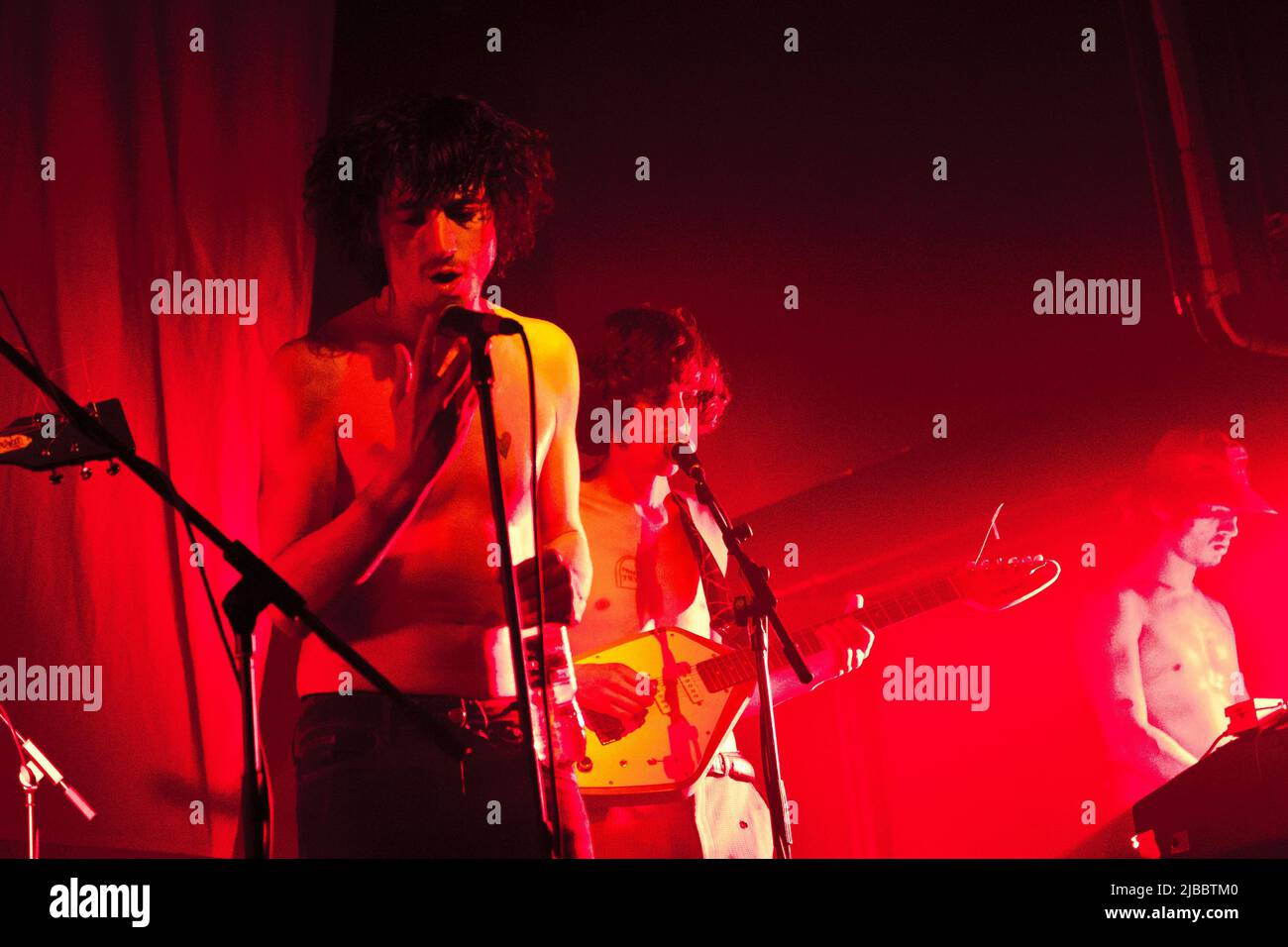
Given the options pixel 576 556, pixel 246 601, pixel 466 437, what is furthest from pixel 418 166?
pixel 246 601

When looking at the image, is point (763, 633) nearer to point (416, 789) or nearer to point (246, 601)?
point (416, 789)

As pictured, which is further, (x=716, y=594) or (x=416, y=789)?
(x=716, y=594)

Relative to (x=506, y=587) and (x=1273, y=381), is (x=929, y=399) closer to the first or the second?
(x=1273, y=381)

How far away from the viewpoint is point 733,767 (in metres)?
3.41

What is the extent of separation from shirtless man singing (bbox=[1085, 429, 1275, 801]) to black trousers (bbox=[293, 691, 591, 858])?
1.57 metres

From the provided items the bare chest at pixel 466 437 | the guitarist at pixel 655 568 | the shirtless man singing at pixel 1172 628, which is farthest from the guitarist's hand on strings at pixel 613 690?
the shirtless man singing at pixel 1172 628

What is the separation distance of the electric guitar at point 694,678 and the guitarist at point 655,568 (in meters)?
0.03

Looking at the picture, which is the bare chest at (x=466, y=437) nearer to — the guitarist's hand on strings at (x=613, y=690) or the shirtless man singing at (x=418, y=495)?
the shirtless man singing at (x=418, y=495)

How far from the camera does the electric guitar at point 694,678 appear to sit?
3.37 metres

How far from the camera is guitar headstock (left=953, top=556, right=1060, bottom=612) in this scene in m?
3.51

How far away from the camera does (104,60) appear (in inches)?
132

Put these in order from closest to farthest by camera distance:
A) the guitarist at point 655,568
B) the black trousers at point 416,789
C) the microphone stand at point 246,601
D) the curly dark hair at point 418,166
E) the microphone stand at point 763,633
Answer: the microphone stand at point 246,601 < the black trousers at point 416,789 < the microphone stand at point 763,633 < the curly dark hair at point 418,166 < the guitarist at point 655,568

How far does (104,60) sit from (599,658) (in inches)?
74.9

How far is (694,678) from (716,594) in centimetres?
21
